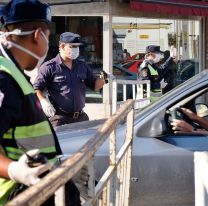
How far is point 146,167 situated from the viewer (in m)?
4.04

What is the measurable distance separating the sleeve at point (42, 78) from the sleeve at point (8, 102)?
139 inches

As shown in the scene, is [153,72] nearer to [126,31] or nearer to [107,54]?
[107,54]

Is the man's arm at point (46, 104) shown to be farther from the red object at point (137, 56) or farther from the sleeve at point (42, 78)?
the red object at point (137, 56)

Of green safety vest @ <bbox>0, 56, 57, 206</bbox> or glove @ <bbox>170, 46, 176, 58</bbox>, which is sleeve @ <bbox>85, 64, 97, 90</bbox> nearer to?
green safety vest @ <bbox>0, 56, 57, 206</bbox>

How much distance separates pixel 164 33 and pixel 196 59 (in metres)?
1.21

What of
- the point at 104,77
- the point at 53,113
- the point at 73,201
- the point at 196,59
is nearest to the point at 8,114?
the point at 73,201

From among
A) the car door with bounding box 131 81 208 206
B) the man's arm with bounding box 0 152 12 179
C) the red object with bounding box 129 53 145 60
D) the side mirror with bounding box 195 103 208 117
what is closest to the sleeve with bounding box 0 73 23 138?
the man's arm with bounding box 0 152 12 179

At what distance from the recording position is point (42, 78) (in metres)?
5.86

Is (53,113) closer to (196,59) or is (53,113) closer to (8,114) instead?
(8,114)

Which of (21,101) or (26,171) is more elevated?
(21,101)

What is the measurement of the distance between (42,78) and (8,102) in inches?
142

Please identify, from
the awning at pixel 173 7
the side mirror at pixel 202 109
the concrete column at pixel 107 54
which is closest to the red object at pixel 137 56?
the awning at pixel 173 7

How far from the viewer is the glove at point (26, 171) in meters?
1.99

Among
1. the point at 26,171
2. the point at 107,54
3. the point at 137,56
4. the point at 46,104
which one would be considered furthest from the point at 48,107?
the point at 137,56
